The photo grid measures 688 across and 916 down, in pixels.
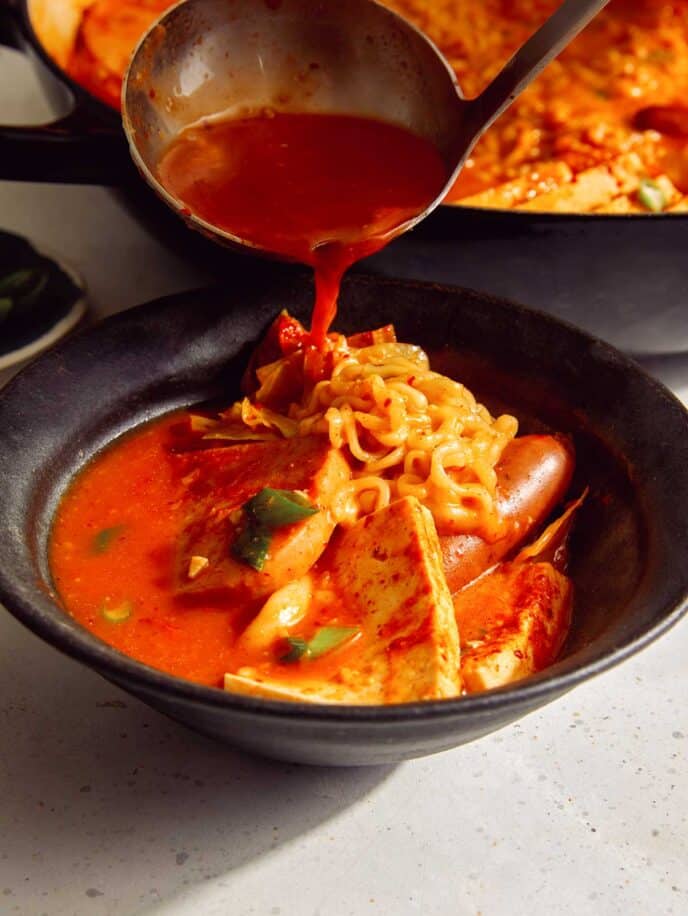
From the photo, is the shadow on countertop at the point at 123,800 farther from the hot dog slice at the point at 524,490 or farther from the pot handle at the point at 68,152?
the pot handle at the point at 68,152

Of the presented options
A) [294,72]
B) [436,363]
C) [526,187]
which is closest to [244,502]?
[436,363]

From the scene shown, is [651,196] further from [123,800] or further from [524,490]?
[123,800]

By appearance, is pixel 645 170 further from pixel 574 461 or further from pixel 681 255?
pixel 574 461

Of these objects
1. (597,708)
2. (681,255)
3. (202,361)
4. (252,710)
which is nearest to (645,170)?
(681,255)

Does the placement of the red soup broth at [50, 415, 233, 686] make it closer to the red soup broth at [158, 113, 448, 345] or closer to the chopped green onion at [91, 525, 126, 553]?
the chopped green onion at [91, 525, 126, 553]

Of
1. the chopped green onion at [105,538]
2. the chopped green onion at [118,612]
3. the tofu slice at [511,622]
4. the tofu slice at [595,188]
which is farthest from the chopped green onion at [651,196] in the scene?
the chopped green onion at [118,612]

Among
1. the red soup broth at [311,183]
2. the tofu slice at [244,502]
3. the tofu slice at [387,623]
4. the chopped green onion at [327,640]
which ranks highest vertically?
the red soup broth at [311,183]
